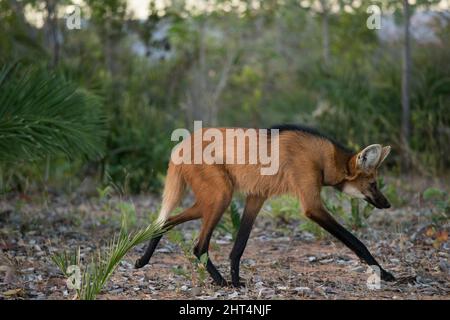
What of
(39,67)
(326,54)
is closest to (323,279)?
(39,67)

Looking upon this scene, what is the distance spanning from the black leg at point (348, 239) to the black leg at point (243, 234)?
458mm

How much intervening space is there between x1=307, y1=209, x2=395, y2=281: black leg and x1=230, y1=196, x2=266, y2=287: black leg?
458 millimetres

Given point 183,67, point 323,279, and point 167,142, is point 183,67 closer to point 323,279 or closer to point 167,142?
point 167,142

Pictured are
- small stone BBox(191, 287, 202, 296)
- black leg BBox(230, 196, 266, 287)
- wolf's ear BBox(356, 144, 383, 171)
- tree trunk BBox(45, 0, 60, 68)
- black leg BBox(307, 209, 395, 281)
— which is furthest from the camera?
tree trunk BBox(45, 0, 60, 68)

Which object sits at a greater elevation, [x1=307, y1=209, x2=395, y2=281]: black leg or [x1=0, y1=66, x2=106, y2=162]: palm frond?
[x1=0, y1=66, x2=106, y2=162]: palm frond

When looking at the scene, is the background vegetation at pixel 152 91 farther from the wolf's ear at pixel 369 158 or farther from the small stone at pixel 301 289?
the small stone at pixel 301 289

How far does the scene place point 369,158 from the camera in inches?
179

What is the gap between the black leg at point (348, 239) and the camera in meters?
4.27

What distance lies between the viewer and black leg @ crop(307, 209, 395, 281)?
427 cm

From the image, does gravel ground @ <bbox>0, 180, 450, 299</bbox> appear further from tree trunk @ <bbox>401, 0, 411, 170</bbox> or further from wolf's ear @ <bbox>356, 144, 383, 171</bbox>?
tree trunk @ <bbox>401, 0, 411, 170</bbox>

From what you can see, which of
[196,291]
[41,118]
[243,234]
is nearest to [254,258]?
[243,234]

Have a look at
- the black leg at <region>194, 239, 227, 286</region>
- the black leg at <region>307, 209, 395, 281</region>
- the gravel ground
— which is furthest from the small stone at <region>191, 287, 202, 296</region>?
the black leg at <region>307, 209, 395, 281</region>

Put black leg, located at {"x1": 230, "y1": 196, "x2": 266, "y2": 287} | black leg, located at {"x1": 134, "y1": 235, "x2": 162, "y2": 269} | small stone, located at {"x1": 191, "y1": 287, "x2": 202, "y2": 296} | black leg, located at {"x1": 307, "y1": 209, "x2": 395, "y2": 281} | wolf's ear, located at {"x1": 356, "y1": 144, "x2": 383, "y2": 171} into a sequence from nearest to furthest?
1. small stone, located at {"x1": 191, "y1": 287, "x2": 202, "y2": 296}
2. black leg, located at {"x1": 307, "y1": 209, "x2": 395, "y2": 281}
3. black leg, located at {"x1": 230, "y1": 196, "x2": 266, "y2": 287}
4. wolf's ear, located at {"x1": 356, "y1": 144, "x2": 383, "y2": 171}
5. black leg, located at {"x1": 134, "y1": 235, "x2": 162, "y2": 269}
